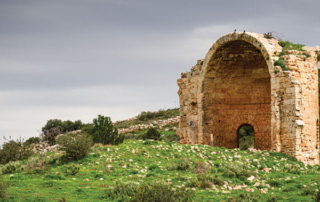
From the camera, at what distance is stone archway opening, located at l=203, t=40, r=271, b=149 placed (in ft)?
62.1

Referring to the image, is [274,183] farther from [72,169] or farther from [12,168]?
[12,168]

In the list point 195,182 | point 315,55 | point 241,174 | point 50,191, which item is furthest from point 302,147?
point 50,191

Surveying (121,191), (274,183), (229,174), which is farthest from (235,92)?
(121,191)

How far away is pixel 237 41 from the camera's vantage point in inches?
710

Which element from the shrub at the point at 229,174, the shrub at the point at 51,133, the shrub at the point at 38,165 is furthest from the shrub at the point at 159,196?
the shrub at the point at 51,133

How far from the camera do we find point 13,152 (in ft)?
48.9

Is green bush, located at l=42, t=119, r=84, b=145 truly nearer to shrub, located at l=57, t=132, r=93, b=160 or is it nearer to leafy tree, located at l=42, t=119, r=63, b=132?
leafy tree, located at l=42, t=119, r=63, b=132

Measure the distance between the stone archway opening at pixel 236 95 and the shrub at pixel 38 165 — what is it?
805 cm

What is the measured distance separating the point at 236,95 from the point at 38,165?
10.2 metres

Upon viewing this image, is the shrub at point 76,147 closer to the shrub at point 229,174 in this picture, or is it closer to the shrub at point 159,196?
the shrub at point 229,174

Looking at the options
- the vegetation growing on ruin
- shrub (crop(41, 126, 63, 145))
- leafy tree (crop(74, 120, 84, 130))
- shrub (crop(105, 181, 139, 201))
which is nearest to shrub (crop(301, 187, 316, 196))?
shrub (crop(105, 181, 139, 201))

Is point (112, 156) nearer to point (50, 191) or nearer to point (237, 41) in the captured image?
point (50, 191)

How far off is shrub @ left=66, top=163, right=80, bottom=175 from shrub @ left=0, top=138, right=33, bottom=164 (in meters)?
3.52

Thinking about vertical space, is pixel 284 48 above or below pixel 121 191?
above
